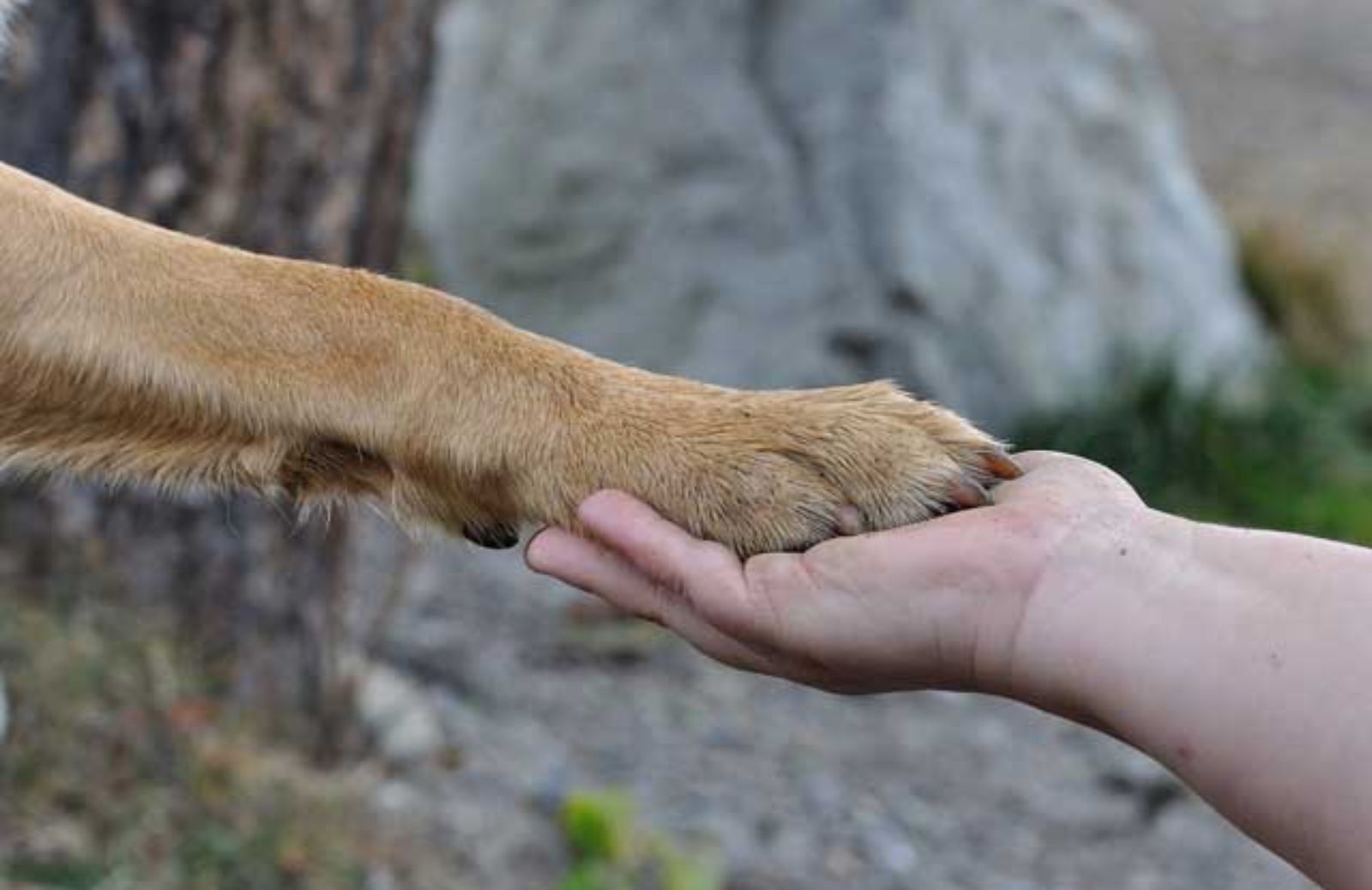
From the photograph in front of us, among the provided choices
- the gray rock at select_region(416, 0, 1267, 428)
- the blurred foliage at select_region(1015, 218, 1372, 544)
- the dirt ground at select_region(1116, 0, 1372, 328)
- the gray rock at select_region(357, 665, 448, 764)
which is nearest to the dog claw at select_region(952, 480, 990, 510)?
the gray rock at select_region(357, 665, 448, 764)

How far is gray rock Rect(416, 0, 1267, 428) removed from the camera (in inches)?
301

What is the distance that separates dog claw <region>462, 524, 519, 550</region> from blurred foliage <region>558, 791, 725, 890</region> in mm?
1801

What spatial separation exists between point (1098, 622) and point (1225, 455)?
6.41 m

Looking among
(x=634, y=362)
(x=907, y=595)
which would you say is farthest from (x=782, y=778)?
(x=907, y=595)

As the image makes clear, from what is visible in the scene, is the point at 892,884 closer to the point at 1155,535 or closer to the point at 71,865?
the point at 71,865

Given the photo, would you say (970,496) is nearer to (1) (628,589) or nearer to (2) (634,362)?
(1) (628,589)

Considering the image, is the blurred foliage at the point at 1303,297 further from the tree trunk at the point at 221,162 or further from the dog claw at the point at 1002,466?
the dog claw at the point at 1002,466

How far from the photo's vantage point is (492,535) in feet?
9.74

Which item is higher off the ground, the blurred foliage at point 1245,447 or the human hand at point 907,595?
the human hand at point 907,595

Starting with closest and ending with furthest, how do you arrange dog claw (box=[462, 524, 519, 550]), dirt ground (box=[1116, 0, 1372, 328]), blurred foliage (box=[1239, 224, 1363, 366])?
dog claw (box=[462, 524, 519, 550]) < blurred foliage (box=[1239, 224, 1363, 366]) < dirt ground (box=[1116, 0, 1372, 328])

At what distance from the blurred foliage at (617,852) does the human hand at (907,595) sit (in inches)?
89.1

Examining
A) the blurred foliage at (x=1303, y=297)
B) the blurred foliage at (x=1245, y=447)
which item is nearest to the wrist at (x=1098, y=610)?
the blurred foliage at (x=1245, y=447)

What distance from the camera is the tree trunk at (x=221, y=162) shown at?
178 inches

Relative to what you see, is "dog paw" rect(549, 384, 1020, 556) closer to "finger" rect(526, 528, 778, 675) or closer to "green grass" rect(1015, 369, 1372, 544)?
"finger" rect(526, 528, 778, 675)
